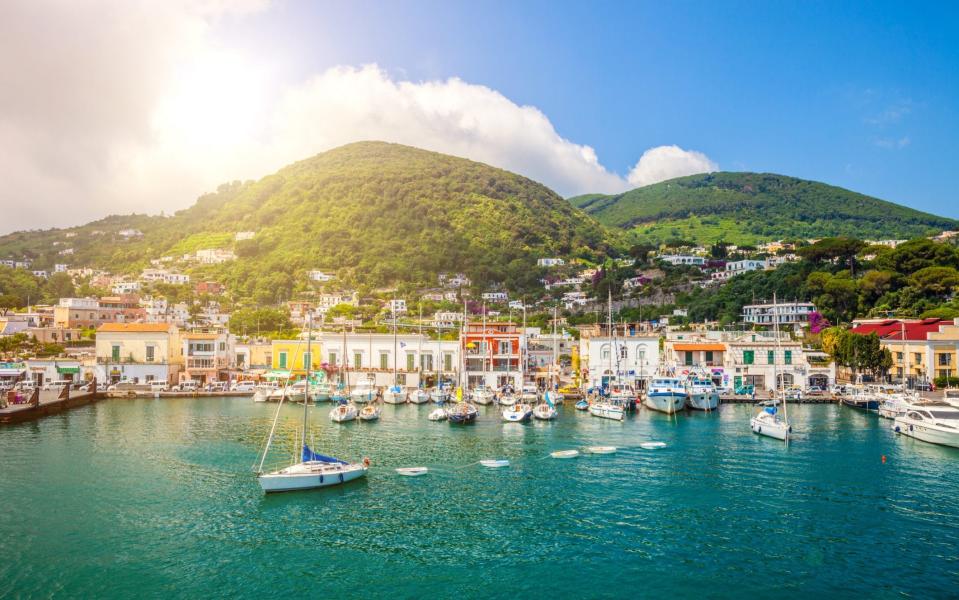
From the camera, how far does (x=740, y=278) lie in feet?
346

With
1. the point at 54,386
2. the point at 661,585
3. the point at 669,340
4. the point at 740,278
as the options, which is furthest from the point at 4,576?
the point at 740,278

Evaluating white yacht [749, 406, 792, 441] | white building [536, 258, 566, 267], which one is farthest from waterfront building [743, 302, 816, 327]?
white building [536, 258, 566, 267]

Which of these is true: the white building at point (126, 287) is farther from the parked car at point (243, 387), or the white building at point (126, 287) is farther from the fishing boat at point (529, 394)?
the fishing boat at point (529, 394)

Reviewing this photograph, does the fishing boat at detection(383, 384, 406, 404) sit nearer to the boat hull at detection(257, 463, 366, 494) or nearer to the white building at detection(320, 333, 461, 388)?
the white building at detection(320, 333, 461, 388)

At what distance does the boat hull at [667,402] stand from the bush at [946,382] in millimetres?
22685

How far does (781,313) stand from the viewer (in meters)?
88.9

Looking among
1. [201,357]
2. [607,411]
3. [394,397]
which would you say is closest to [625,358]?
[607,411]

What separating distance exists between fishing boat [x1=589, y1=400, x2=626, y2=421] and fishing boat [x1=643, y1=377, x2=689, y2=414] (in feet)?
10.9

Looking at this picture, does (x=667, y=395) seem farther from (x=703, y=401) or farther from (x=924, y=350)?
(x=924, y=350)

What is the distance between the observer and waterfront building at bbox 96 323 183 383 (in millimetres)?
58019

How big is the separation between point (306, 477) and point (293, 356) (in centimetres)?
3903

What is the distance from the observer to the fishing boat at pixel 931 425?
110 ft

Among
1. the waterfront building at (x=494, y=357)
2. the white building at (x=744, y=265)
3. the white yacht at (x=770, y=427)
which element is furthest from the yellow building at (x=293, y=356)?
the white building at (x=744, y=265)

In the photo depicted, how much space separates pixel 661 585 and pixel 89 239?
668 ft
